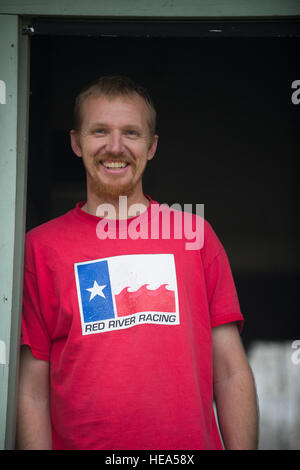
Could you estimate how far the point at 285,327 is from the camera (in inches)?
178

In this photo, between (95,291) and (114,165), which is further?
(114,165)

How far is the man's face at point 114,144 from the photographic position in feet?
6.27

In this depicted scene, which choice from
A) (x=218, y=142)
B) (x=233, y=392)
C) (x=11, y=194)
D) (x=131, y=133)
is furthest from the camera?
(x=218, y=142)

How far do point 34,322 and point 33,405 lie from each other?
0.26m

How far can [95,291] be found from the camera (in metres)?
1.79

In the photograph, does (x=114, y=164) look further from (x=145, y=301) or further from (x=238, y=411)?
(x=238, y=411)

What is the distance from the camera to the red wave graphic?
178cm

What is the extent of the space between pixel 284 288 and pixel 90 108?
293cm

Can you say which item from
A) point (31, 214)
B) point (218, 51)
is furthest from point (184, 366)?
point (218, 51)

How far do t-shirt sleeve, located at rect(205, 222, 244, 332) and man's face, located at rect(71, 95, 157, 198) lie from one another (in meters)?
0.37

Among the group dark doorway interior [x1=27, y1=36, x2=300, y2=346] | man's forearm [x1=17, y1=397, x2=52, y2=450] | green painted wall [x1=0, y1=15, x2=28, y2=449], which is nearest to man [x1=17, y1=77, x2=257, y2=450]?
man's forearm [x1=17, y1=397, x2=52, y2=450]

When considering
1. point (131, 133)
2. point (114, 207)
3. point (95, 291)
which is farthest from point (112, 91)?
point (95, 291)

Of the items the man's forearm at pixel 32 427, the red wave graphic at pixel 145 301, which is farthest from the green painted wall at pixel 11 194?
the red wave graphic at pixel 145 301

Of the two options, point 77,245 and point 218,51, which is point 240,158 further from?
point 77,245
